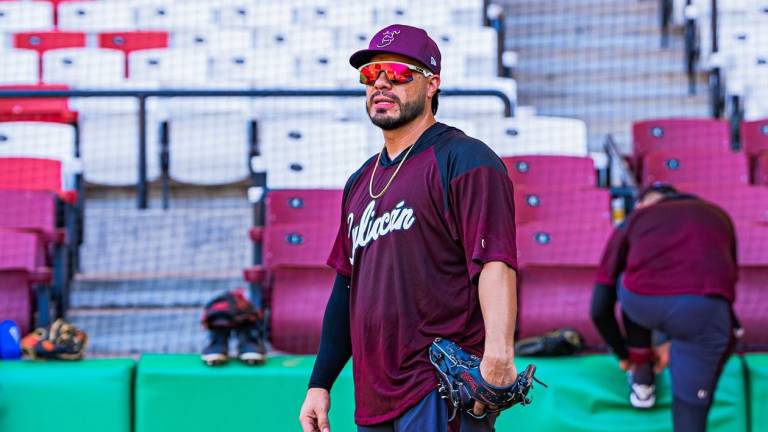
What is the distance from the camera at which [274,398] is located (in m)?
5.55

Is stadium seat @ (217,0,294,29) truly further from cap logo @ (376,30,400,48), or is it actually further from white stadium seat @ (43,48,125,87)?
cap logo @ (376,30,400,48)

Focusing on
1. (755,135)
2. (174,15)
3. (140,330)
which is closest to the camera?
(140,330)

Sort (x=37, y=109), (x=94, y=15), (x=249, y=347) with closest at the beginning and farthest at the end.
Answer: (x=249, y=347) → (x=37, y=109) → (x=94, y=15)

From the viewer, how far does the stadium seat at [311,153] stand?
7676 mm

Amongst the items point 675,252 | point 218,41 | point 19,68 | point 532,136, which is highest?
point 218,41

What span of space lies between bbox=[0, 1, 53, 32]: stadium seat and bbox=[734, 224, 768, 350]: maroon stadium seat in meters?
6.95

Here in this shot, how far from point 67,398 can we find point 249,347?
823 millimetres

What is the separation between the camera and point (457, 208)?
9.83 ft

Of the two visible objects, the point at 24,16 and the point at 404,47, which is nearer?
the point at 404,47

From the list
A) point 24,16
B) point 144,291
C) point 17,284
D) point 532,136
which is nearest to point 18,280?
point 17,284

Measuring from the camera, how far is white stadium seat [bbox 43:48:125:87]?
9.90 meters

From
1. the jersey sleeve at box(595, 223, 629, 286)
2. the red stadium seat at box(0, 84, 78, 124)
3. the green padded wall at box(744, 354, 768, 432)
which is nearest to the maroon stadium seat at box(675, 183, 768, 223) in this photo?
the green padded wall at box(744, 354, 768, 432)

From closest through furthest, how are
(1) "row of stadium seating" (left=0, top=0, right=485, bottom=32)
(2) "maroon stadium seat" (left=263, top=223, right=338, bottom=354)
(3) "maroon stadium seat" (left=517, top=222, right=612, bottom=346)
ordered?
(2) "maroon stadium seat" (left=263, top=223, right=338, bottom=354), (3) "maroon stadium seat" (left=517, top=222, right=612, bottom=346), (1) "row of stadium seating" (left=0, top=0, right=485, bottom=32)

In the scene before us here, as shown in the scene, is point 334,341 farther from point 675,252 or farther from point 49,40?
point 49,40
